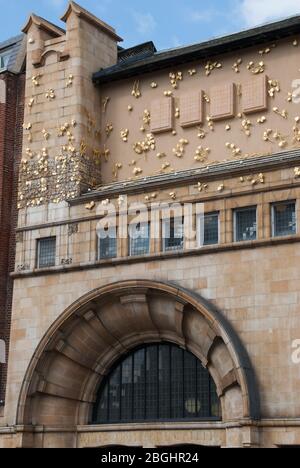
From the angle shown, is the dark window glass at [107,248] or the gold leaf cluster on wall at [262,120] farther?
the dark window glass at [107,248]

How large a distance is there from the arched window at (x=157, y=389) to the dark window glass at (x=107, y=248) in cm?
303

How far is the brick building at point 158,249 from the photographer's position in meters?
27.7

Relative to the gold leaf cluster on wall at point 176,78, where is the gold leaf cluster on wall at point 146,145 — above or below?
below

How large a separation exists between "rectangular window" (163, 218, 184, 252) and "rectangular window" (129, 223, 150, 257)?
58 centimetres

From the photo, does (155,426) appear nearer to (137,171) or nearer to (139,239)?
(139,239)

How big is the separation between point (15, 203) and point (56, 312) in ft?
16.4

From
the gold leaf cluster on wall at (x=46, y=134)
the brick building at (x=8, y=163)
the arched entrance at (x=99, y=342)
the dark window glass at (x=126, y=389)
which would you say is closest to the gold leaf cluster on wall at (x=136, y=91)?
the gold leaf cluster on wall at (x=46, y=134)

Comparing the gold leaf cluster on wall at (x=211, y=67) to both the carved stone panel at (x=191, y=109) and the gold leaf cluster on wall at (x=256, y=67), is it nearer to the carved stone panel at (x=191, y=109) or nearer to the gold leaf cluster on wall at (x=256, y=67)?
the carved stone panel at (x=191, y=109)

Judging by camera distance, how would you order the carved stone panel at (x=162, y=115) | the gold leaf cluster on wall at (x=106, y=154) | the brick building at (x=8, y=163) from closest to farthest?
the carved stone panel at (x=162, y=115)
the gold leaf cluster on wall at (x=106, y=154)
the brick building at (x=8, y=163)

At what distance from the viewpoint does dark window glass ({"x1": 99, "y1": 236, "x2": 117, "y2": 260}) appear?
3078 centimetres

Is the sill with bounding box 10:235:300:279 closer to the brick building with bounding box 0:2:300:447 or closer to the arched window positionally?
the brick building with bounding box 0:2:300:447

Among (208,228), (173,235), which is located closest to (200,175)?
(208,228)

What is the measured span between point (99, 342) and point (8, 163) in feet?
24.8
